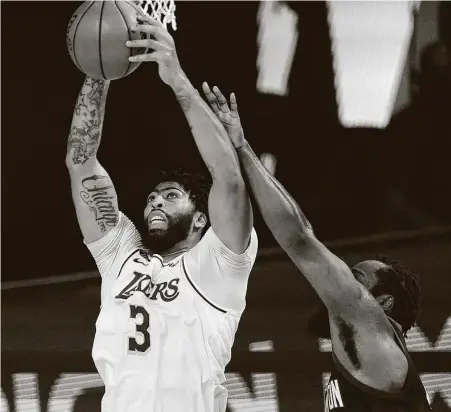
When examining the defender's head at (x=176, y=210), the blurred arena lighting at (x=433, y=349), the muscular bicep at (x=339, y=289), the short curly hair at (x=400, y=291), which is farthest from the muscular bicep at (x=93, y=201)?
the blurred arena lighting at (x=433, y=349)

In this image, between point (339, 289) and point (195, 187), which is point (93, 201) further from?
point (339, 289)

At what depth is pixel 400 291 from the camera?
2.43m

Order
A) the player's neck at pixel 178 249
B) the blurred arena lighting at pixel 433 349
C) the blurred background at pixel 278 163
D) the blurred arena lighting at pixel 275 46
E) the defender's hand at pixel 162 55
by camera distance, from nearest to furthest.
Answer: the defender's hand at pixel 162 55, the player's neck at pixel 178 249, the blurred arena lighting at pixel 433 349, the blurred background at pixel 278 163, the blurred arena lighting at pixel 275 46

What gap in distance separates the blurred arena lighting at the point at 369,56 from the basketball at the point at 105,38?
93 centimetres

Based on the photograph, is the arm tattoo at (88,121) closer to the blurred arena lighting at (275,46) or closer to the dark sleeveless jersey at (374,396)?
the blurred arena lighting at (275,46)

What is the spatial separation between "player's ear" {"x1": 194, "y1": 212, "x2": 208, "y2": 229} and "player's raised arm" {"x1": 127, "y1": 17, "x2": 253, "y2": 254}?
31cm

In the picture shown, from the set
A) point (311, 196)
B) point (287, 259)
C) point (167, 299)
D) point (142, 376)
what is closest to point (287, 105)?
point (311, 196)

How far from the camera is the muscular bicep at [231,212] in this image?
2.25 meters

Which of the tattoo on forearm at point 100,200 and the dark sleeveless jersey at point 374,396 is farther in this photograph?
the tattoo on forearm at point 100,200

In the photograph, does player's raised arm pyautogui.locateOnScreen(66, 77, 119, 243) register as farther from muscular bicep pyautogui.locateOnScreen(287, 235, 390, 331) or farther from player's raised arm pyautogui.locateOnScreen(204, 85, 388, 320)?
muscular bicep pyautogui.locateOnScreen(287, 235, 390, 331)

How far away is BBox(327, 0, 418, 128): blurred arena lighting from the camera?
3.06m

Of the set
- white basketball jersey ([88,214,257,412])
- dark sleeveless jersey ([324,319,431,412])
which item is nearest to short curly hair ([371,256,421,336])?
dark sleeveless jersey ([324,319,431,412])

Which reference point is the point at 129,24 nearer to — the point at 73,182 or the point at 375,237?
the point at 73,182

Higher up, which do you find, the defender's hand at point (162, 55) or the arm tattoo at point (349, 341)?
the defender's hand at point (162, 55)
